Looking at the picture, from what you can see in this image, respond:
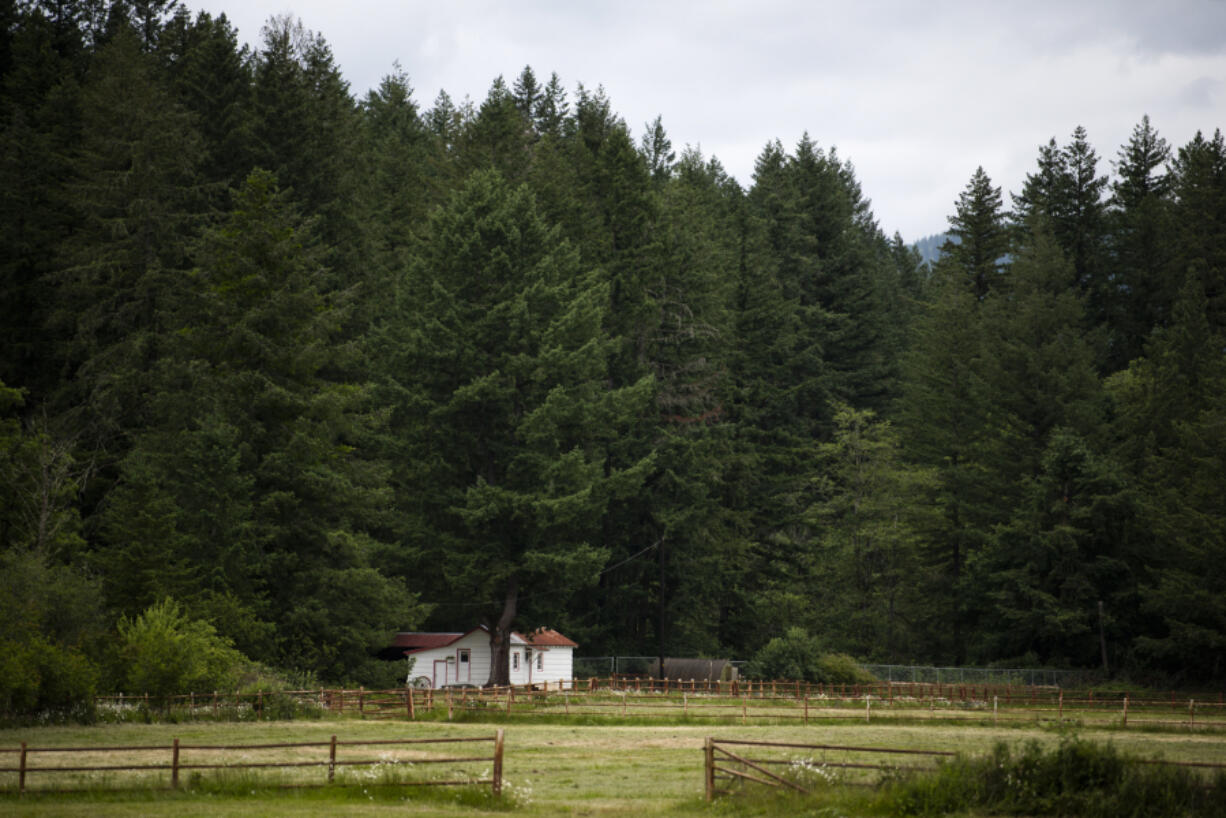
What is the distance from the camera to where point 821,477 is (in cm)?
7681

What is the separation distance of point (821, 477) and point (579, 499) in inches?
1054

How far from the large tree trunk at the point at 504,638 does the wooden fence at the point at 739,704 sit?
4222 millimetres

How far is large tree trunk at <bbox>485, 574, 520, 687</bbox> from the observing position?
56.1 metres

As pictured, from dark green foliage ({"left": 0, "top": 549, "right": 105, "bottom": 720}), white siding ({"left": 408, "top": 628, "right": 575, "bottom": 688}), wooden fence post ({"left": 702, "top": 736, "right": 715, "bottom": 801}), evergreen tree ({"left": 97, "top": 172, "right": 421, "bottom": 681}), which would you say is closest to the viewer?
wooden fence post ({"left": 702, "top": 736, "right": 715, "bottom": 801})

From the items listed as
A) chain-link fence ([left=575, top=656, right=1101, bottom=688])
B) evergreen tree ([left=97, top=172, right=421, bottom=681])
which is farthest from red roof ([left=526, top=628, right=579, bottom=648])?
evergreen tree ([left=97, top=172, right=421, bottom=681])

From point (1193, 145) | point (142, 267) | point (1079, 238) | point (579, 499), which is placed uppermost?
point (1193, 145)

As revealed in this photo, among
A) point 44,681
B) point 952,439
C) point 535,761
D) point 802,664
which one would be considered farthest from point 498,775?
point 952,439

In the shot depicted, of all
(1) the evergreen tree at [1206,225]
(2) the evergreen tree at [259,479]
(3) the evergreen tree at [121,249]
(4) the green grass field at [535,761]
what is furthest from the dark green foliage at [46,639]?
(1) the evergreen tree at [1206,225]

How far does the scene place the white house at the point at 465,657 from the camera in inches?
2317

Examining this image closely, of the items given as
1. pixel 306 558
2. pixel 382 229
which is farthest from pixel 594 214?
pixel 306 558

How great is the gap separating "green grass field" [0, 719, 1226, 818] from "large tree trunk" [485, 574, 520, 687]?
16819 mm

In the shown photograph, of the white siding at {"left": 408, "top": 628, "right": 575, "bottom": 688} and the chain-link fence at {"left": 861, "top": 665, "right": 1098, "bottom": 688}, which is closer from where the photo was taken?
the chain-link fence at {"left": 861, "top": 665, "right": 1098, "bottom": 688}

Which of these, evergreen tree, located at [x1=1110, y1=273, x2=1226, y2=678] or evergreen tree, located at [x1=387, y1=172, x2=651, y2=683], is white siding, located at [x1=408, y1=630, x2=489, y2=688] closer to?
evergreen tree, located at [x1=387, y1=172, x2=651, y2=683]

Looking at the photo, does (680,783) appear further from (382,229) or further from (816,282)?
(816,282)
